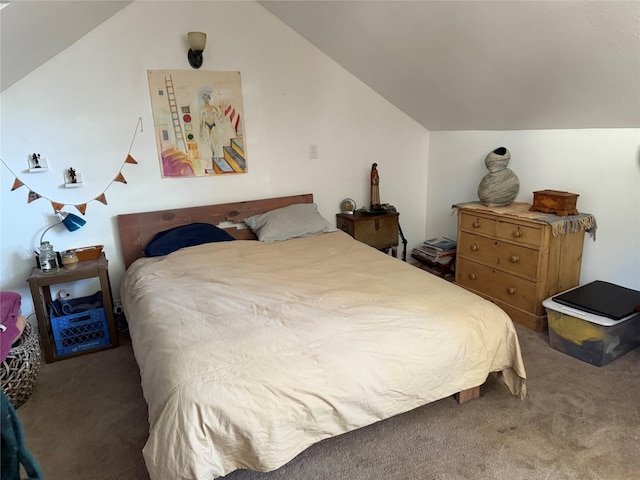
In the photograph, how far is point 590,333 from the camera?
2.41m

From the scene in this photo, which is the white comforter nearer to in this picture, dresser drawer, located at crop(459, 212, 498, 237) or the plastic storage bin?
the plastic storage bin

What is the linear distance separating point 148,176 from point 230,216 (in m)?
0.64

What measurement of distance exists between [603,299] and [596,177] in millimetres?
772

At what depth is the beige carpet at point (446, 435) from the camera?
1737 millimetres

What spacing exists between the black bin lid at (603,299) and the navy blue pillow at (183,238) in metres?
2.25

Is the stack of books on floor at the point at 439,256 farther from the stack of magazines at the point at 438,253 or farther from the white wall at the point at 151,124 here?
the white wall at the point at 151,124

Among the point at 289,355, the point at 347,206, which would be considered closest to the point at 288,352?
the point at 289,355

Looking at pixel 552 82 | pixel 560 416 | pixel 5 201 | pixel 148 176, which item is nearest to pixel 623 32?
pixel 552 82

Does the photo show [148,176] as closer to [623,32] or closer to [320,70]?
[320,70]

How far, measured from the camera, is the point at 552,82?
2445 millimetres

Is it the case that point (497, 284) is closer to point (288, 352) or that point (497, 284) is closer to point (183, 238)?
point (288, 352)

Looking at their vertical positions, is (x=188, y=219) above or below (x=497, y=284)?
above

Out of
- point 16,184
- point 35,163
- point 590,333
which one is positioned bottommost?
point 590,333

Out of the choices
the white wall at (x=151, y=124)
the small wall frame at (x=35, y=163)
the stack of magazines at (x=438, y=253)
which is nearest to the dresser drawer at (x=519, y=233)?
the stack of magazines at (x=438, y=253)
